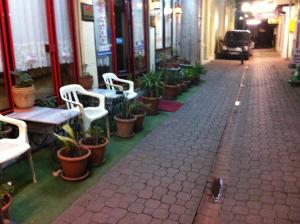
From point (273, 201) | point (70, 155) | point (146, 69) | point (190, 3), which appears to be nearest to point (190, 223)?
point (273, 201)

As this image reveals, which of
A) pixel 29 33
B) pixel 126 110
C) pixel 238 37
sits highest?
pixel 29 33

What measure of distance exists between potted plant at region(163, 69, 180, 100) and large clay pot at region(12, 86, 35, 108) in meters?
4.07

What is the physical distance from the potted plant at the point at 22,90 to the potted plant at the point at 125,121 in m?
1.47

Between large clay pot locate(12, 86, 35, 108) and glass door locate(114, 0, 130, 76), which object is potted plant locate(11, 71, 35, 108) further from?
glass door locate(114, 0, 130, 76)

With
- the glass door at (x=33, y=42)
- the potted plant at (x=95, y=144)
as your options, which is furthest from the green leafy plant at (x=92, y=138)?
the glass door at (x=33, y=42)

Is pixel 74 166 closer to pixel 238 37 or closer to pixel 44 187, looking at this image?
pixel 44 187

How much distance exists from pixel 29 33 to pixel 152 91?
282cm

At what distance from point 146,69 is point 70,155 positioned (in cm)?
564

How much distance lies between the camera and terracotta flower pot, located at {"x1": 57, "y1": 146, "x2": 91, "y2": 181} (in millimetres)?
3637

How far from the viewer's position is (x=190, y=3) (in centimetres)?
1262

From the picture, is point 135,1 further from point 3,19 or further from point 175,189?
point 175,189

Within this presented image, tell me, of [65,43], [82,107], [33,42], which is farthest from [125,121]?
[33,42]

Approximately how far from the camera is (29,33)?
4.79 metres

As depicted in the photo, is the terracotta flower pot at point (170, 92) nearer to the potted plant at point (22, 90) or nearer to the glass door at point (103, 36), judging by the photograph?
the glass door at point (103, 36)
